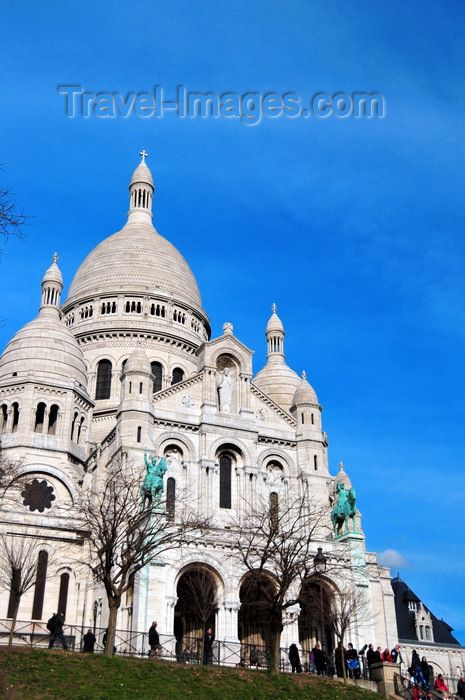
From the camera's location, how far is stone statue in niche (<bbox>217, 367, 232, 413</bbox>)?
58.7 metres

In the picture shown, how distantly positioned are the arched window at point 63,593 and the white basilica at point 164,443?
0.06 metres

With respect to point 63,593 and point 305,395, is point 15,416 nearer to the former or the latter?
point 63,593

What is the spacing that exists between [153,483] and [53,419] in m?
16.4

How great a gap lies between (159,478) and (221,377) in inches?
498

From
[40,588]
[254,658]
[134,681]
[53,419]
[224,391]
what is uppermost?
[224,391]

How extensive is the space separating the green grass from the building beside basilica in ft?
28.5

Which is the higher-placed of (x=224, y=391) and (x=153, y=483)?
(x=224, y=391)

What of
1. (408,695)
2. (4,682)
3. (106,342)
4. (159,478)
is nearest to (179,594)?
(159,478)

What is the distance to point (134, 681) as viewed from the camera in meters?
32.3

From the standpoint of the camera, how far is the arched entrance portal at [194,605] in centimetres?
4747

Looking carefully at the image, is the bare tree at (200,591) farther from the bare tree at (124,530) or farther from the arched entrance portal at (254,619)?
the arched entrance portal at (254,619)

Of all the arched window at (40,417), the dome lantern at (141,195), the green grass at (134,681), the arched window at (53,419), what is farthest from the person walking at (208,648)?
the dome lantern at (141,195)

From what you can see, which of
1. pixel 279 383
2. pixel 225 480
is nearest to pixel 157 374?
pixel 279 383

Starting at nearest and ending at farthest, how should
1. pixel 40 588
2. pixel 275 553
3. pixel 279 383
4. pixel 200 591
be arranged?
pixel 275 553
pixel 200 591
pixel 40 588
pixel 279 383
